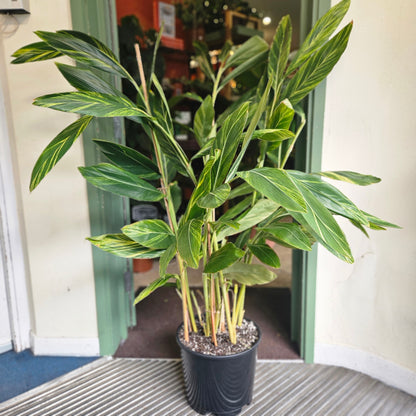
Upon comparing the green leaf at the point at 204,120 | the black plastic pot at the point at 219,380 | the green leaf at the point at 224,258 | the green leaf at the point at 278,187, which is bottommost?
the black plastic pot at the point at 219,380

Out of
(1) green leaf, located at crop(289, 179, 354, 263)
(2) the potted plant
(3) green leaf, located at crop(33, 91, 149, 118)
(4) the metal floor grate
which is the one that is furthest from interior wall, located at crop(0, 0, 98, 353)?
(1) green leaf, located at crop(289, 179, 354, 263)

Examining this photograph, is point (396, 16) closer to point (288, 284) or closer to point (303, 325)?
point (303, 325)

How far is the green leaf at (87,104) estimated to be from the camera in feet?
2.81

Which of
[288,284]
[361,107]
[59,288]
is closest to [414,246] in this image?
[361,107]

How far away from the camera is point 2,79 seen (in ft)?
4.85

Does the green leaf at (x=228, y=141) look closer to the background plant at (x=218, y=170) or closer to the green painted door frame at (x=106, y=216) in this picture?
the background plant at (x=218, y=170)

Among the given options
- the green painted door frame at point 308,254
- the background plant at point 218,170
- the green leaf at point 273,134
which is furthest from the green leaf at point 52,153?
the green painted door frame at point 308,254

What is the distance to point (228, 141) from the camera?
885 mm

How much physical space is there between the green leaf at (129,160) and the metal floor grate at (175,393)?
2.89 ft

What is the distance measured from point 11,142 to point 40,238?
0.44m

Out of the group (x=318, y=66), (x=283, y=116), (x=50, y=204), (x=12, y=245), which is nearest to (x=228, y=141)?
(x=283, y=116)

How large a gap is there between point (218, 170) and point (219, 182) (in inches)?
1.4

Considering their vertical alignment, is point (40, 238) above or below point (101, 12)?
below

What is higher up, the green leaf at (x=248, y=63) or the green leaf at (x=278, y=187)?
the green leaf at (x=248, y=63)
